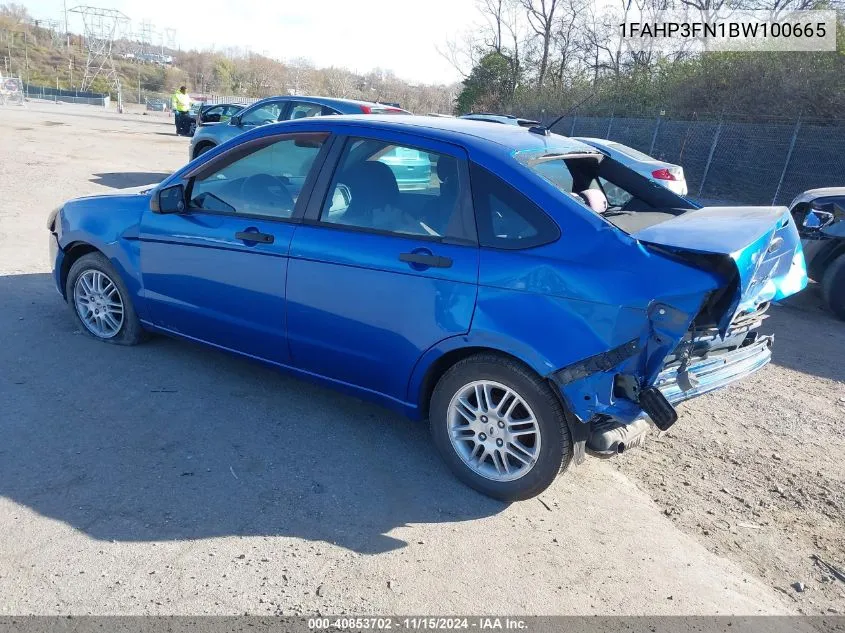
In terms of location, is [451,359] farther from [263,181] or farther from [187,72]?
[187,72]

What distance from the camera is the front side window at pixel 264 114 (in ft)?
38.3

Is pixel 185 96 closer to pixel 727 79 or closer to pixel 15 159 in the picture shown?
pixel 15 159

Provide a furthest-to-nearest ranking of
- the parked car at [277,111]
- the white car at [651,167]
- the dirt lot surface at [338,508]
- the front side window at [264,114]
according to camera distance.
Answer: the front side window at [264,114] < the white car at [651,167] < the parked car at [277,111] < the dirt lot surface at [338,508]

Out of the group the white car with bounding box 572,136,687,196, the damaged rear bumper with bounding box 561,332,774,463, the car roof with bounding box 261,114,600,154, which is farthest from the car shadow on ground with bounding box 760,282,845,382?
the car roof with bounding box 261,114,600,154

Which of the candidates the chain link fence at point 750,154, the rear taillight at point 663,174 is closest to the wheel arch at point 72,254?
the rear taillight at point 663,174

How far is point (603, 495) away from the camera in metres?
3.77

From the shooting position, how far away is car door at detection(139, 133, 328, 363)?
4.20 metres

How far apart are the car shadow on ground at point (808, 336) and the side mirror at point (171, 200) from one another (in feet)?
16.8

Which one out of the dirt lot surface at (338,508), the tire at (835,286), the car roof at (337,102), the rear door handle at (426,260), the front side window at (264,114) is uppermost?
the car roof at (337,102)

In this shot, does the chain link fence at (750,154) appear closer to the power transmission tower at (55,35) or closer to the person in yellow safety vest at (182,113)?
the person in yellow safety vest at (182,113)

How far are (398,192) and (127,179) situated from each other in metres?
11.5

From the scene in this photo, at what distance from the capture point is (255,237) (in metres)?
4.19

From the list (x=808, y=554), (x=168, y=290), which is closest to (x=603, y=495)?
(x=808, y=554)

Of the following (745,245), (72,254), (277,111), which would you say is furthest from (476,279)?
(277,111)
